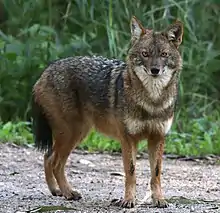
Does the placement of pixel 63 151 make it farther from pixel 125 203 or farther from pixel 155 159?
pixel 125 203

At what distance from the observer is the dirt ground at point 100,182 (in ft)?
21.4

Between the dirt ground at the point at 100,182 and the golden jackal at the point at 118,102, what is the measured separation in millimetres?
218

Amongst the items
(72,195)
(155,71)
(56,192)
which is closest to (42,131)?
(56,192)

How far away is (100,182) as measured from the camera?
322 inches

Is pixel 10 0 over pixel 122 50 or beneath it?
over

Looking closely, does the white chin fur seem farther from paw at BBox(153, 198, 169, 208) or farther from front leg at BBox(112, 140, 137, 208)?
paw at BBox(153, 198, 169, 208)

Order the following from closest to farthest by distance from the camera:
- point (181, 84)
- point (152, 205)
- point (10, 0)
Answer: point (152, 205)
point (10, 0)
point (181, 84)

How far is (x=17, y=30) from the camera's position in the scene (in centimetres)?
1402

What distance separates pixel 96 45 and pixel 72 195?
20.2ft

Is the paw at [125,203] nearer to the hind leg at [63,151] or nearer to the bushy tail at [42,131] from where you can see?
the hind leg at [63,151]

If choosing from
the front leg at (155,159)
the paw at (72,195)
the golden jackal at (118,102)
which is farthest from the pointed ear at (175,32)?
the paw at (72,195)

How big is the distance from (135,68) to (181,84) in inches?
239

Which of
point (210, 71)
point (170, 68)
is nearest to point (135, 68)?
point (170, 68)

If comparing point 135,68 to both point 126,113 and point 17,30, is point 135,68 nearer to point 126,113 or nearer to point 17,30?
point 126,113
